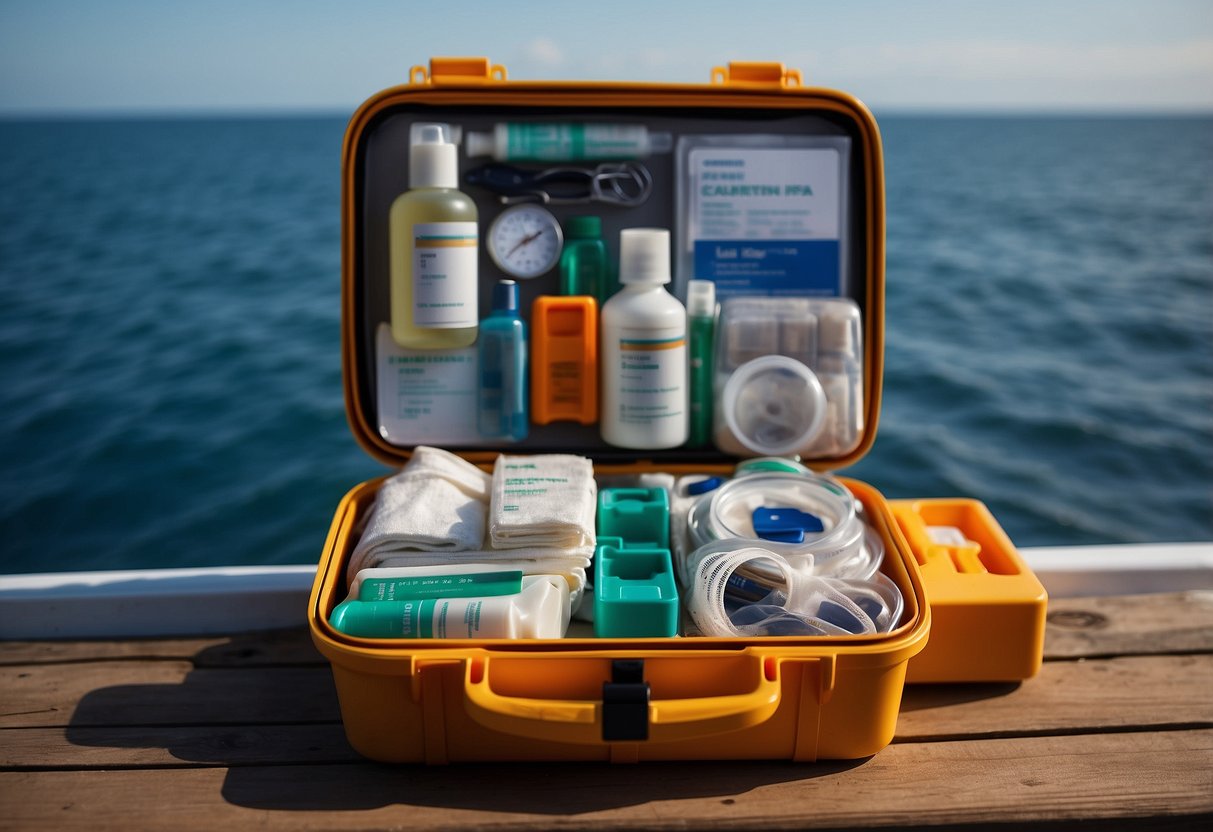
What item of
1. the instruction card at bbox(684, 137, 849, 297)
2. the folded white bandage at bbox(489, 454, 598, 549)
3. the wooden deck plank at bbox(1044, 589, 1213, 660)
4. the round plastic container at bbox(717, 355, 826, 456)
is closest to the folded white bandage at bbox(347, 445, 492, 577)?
the folded white bandage at bbox(489, 454, 598, 549)

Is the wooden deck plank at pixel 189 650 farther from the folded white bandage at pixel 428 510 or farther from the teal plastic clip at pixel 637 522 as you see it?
the teal plastic clip at pixel 637 522

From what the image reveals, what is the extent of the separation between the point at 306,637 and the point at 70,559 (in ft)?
13.5

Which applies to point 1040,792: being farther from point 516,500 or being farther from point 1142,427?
point 1142,427

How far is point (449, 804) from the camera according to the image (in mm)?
1027

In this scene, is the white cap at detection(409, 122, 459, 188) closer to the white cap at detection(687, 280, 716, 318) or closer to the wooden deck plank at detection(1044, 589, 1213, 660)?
the white cap at detection(687, 280, 716, 318)

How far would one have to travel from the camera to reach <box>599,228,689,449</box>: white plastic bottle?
1.39 m

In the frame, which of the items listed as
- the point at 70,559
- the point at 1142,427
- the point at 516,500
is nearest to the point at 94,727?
the point at 516,500

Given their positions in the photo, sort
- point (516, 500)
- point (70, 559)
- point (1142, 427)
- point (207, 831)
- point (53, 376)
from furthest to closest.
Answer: point (53, 376) → point (1142, 427) → point (70, 559) → point (516, 500) → point (207, 831)

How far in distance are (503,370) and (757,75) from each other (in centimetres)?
54

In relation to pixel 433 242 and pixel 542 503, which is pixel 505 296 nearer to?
pixel 433 242

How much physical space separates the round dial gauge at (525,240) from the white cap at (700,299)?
0.65 ft

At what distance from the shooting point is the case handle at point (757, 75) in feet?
4.74

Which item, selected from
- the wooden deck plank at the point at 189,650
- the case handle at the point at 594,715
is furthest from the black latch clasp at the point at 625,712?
the wooden deck plank at the point at 189,650

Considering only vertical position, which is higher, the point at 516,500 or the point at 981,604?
the point at 516,500
